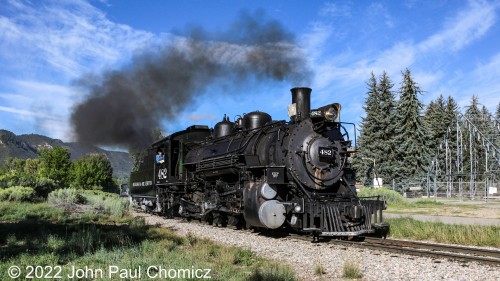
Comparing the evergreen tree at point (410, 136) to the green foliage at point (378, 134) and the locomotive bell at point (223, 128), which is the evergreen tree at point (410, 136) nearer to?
the green foliage at point (378, 134)

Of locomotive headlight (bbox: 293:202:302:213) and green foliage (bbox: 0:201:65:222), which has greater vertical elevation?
locomotive headlight (bbox: 293:202:302:213)

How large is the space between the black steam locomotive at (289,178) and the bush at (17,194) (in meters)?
13.2

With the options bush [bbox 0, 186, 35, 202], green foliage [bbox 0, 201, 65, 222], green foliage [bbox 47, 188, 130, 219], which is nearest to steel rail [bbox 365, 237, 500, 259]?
green foliage [bbox 0, 201, 65, 222]

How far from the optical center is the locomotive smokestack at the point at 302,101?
13.1m

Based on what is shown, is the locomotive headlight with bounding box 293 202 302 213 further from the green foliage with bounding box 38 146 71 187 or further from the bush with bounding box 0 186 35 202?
the green foliage with bounding box 38 146 71 187

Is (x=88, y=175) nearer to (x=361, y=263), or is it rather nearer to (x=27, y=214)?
(x=27, y=214)

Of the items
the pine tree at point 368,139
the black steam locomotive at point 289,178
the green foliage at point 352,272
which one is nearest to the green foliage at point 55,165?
the pine tree at point 368,139

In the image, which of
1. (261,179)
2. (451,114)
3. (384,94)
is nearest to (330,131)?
(261,179)

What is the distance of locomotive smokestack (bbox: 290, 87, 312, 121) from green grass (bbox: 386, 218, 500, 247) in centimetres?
449


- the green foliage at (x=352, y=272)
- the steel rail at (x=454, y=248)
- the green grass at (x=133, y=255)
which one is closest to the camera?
the green grass at (x=133, y=255)

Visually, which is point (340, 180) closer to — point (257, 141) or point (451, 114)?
point (257, 141)

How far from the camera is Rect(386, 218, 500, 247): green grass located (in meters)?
11.2

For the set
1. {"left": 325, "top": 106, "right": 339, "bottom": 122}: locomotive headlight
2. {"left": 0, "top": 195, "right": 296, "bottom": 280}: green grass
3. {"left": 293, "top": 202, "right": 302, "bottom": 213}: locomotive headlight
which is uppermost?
{"left": 325, "top": 106, "right": 339, "bottom": 122}: locomotive headlight

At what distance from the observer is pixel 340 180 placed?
1307 centimetres
